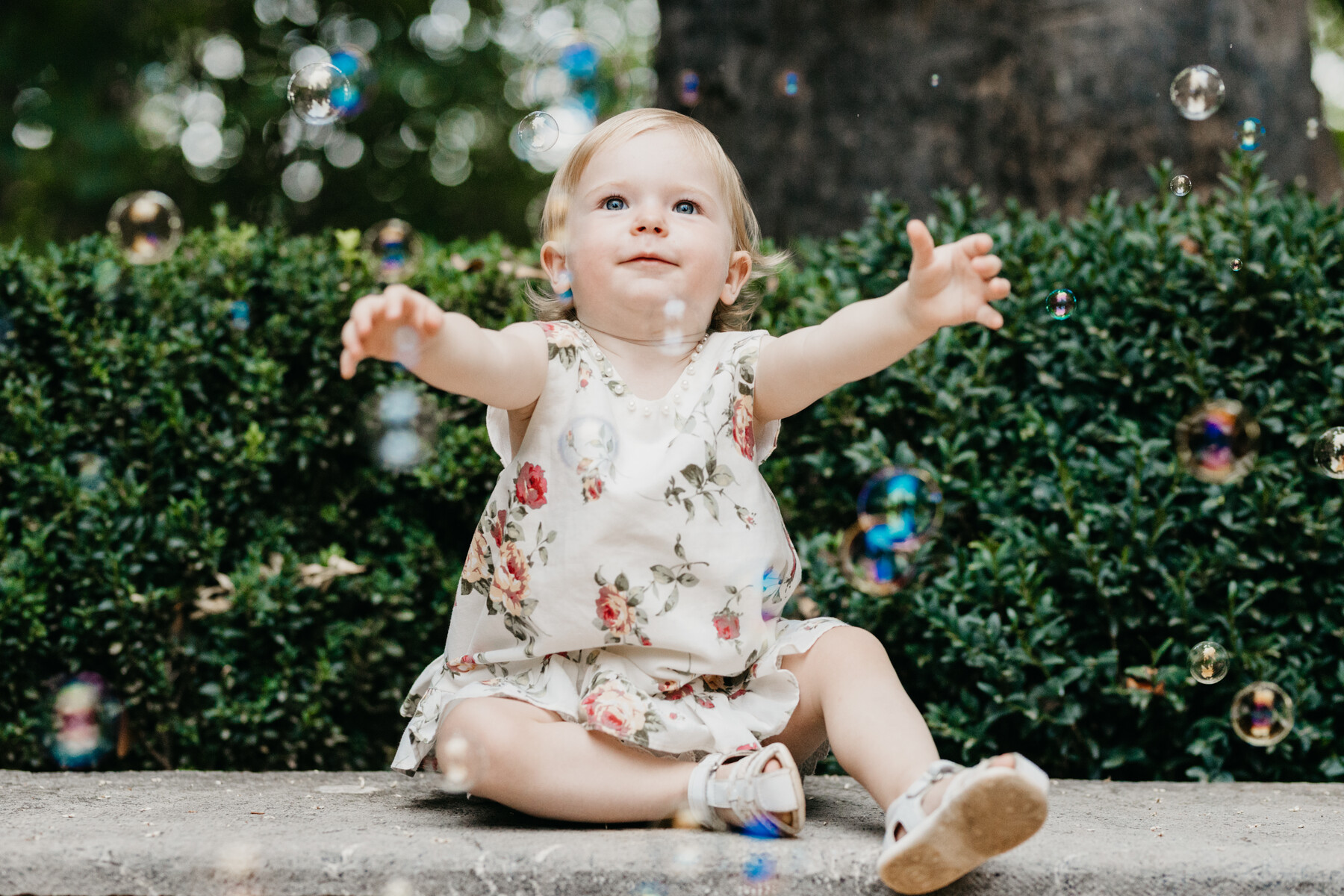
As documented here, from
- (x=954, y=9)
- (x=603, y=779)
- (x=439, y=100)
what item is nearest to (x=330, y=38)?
(x=439, y=100)

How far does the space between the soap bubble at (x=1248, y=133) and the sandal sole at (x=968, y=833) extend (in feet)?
7.88

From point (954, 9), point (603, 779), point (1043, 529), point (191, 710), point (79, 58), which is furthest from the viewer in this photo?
point (79, 58)

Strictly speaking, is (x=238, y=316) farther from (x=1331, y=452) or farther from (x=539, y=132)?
(x=1331, y=452)

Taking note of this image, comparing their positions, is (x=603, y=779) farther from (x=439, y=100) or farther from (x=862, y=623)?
(x=439, y=100)

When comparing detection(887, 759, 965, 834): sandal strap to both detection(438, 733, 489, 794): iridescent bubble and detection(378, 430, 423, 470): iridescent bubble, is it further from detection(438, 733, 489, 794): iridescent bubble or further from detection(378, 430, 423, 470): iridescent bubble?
detection(378, 430, 423, 470): iridescent bubble

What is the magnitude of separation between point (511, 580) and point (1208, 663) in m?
1.61

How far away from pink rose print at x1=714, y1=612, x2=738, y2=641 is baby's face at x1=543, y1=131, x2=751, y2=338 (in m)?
0.57

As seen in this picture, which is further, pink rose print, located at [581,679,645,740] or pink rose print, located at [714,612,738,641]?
pink rose print, located at [714,612,738,641]

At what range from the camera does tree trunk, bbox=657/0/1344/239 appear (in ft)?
12.4

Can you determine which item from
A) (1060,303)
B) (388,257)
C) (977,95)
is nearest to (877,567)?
(1060,303)

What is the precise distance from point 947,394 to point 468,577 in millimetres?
1310

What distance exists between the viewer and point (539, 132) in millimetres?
2693

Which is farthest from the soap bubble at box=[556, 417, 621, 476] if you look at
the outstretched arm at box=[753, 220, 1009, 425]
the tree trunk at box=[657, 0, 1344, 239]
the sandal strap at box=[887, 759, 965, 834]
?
the tree trunk at box=[657, 0, 1344, 239]

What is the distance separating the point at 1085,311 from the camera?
9.55 feet
